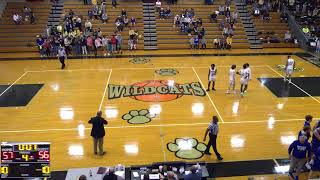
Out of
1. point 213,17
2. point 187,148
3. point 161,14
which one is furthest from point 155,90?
point 213,17

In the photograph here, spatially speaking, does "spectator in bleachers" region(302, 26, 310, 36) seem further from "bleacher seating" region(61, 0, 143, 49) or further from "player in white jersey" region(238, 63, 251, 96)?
"player in white jersey" region(238, 63, 251, 96)

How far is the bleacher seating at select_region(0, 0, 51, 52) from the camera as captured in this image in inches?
1092

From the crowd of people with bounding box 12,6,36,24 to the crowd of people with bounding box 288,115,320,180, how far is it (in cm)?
2499

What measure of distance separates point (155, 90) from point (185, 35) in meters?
11.8

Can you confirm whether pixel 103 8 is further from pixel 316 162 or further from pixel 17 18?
pixel 316 162

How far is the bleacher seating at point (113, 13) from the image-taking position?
28.7 meters

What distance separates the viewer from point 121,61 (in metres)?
24.5

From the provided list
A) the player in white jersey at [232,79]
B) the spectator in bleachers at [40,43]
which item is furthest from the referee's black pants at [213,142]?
the spectator in bleachers at [40,43]

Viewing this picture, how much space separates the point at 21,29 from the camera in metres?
28.8

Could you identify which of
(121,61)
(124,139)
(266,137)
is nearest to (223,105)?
(266,137)

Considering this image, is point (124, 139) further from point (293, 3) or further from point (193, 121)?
point (293, 3)

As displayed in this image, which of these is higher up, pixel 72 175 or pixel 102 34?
pixel 102 34

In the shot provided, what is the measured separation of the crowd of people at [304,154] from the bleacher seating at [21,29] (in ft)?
74.1

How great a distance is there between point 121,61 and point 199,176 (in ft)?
54.1
